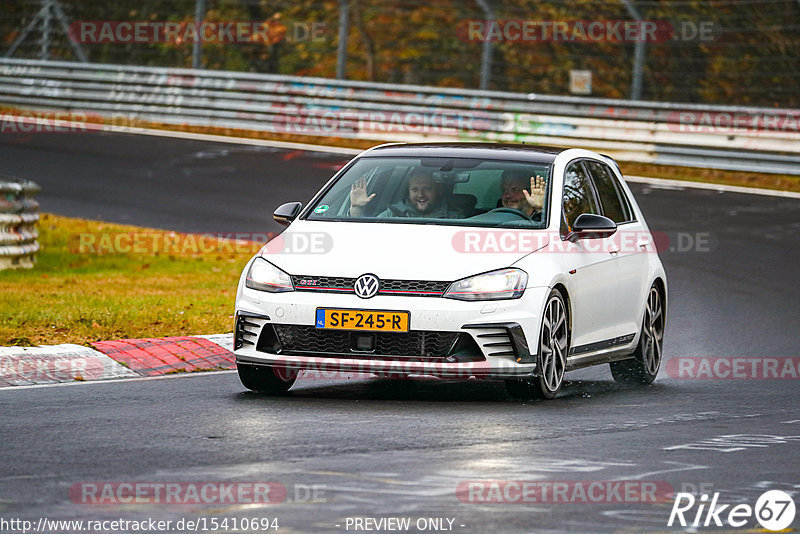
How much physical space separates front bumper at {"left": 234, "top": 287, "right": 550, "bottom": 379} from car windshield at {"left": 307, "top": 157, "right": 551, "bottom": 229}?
945mm

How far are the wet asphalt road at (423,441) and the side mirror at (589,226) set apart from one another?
1.08m

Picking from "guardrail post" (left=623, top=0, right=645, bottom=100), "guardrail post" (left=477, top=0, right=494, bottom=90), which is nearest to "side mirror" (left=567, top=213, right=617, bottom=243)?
"guardrail post" (left=623, top=0, right=645, bottom=100)

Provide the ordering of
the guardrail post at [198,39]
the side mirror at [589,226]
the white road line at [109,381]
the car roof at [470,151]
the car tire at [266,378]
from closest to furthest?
the car tire at [266,378], the white road line at [109,381], the side mirror at [589,226], the car roof at [470,151], the guardrail post at [198,39]

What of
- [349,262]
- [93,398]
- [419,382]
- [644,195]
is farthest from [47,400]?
[644,195]

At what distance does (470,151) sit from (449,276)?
5.99ft

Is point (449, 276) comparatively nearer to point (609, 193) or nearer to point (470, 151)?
point (470, 151)

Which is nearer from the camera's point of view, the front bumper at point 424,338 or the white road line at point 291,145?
the front bumper at point 424,338

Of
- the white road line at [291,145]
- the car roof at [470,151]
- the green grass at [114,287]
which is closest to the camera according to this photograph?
the car roof at [470,151]

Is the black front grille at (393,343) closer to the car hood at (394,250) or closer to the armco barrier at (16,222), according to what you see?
the car hood at (394,250)

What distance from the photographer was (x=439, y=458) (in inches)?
301

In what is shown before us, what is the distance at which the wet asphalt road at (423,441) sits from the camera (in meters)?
6.52

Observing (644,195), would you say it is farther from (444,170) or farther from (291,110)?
(444,170)

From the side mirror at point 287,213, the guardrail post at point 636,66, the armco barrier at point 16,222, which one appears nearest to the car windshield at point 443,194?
the side mirror at point 287,213

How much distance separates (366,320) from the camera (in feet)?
30.7
